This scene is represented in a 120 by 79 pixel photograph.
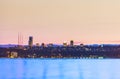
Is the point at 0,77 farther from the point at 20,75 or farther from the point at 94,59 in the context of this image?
the point at 94,59

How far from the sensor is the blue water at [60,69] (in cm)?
395

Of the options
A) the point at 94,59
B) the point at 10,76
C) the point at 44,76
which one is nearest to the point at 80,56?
the point at 94,59

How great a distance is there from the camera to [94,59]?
422cm

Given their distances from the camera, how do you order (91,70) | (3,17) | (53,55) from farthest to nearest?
(91,70)
(53,55)
(3,17)

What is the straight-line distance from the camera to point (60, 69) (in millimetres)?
4496

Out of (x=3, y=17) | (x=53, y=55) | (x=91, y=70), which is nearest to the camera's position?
(x=3, y=17)

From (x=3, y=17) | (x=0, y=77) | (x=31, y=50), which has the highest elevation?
(x=3, y=17)

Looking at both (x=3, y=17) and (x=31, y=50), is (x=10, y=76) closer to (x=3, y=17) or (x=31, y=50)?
(x=31, y=50)

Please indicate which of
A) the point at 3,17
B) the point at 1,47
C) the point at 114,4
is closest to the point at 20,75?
the point at 1,47

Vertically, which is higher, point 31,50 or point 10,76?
point 31,50

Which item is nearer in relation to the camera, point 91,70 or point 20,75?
point 20,75

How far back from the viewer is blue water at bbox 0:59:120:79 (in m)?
3.95

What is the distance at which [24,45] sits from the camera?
4008mm

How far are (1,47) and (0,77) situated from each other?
338 millimetres
